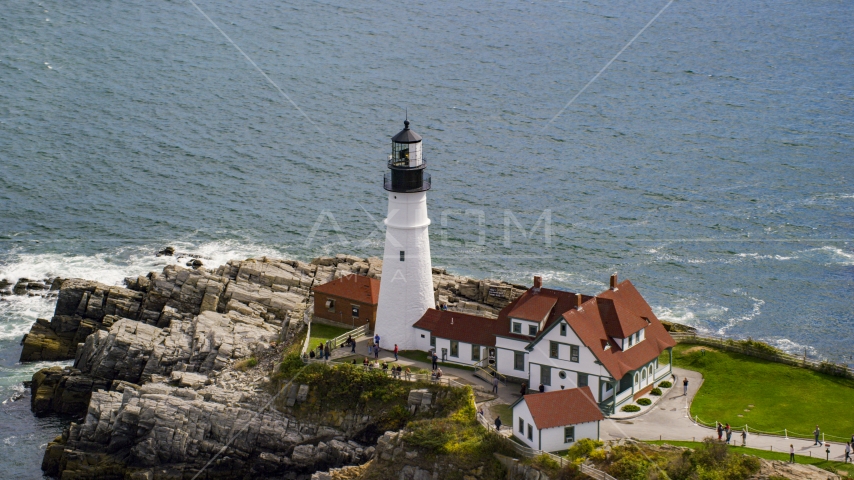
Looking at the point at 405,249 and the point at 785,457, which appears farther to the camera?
the point at 405,249

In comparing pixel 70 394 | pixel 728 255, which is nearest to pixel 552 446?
pixel 70 394

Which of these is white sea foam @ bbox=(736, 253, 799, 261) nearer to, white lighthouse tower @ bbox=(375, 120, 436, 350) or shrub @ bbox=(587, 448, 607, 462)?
white lighthouse tower @ bbox=(375, 120, 436, 350)

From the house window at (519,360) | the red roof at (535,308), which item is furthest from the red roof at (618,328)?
the house window at (519,360)

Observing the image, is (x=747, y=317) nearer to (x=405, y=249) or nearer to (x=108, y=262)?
(x=405, y=249)

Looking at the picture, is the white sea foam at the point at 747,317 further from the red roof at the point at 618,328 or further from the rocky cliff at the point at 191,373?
the red roof at the point at 618,328

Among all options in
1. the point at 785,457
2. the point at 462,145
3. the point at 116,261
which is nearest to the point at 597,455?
the point at 785,457

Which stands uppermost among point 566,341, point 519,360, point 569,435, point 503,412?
point 566,341

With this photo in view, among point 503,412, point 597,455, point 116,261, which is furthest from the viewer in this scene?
point 116,261
